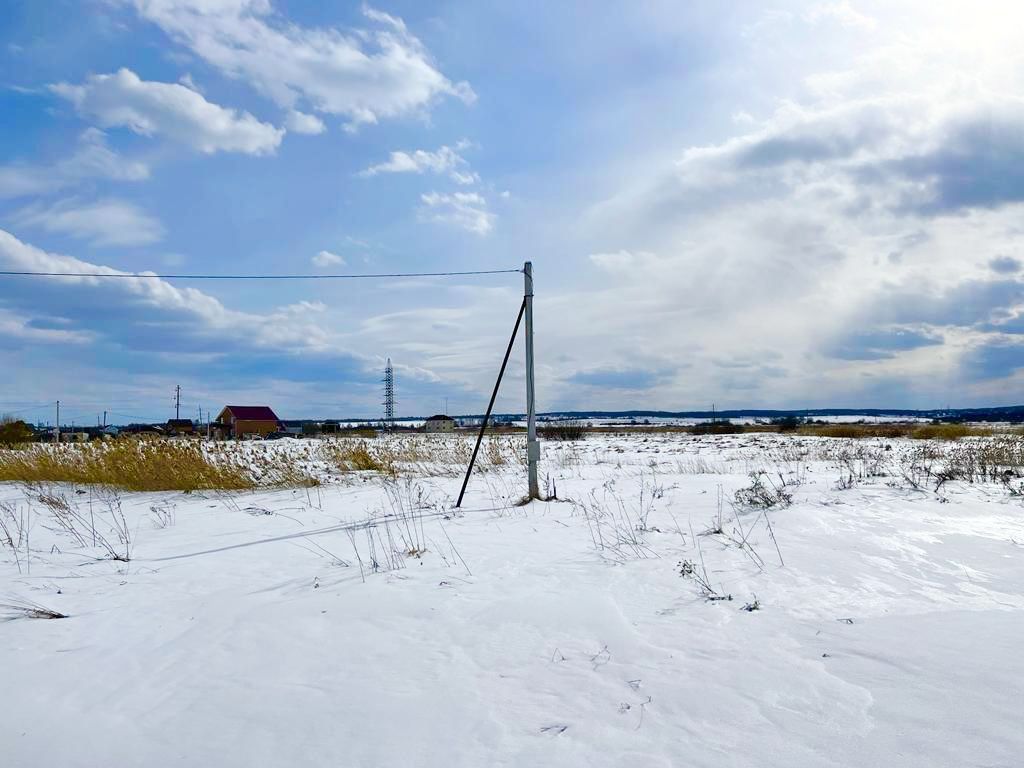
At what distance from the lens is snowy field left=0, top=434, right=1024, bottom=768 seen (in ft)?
9.27

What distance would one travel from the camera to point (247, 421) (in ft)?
232

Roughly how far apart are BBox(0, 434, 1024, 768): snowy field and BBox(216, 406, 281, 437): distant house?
66.2 metres

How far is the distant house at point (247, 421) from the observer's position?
6962cm

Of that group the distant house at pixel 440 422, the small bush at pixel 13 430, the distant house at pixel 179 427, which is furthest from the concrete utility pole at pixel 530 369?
the distant house at pixel 440 422

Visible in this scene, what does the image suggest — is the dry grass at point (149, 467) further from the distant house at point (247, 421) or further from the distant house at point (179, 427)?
the distant house at point (247, 421)

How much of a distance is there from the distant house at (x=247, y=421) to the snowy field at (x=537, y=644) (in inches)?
2606

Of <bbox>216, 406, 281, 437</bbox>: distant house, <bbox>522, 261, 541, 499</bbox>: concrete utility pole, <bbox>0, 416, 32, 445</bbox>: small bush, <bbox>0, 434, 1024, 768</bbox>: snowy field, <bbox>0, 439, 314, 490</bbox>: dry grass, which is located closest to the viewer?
<bbox>0, 434, 1024, 768</bbox>: snowy field

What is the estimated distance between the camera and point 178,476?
43.0 ft

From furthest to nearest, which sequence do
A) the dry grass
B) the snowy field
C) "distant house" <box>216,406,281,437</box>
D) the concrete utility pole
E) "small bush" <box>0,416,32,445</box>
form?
1. "distant house" <box>216,406,281,437</box>
2. "small bush" <box>0,416,32,445</box>
3. the dry grass
4. the concrete utility pole
5. the snowy field

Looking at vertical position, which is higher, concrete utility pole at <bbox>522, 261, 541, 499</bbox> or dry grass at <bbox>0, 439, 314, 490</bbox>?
concrete utility pole at <bbox>522, 261, 541, 499</bbox>

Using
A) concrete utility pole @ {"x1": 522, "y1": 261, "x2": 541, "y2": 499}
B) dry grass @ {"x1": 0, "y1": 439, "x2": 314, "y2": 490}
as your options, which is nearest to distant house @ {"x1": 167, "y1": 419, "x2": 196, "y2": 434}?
dry grass @ {"x1": 0, "y1": 439, "x2": 314, "y2": 490}

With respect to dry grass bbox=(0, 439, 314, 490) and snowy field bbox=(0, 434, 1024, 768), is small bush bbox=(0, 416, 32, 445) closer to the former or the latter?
dry grass bbox=(0, 439, 314, 490)

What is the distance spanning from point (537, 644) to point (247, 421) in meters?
73.3

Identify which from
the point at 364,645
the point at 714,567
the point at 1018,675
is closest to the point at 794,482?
the point at 714,567
